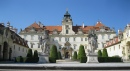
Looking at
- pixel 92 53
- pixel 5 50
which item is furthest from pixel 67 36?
pixel 92 53

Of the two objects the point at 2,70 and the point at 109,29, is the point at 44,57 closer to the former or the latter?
the point at 2,70

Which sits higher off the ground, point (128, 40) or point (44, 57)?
point (128, 40)

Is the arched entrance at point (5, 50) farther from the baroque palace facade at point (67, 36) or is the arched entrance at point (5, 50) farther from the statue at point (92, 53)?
the baroque palace facade at point (67, 36)

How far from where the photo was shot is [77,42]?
2714 inches

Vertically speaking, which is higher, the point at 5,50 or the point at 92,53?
the point at 5,50

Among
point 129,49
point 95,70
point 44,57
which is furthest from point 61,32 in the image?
point 95,70

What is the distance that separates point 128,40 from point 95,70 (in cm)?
2984

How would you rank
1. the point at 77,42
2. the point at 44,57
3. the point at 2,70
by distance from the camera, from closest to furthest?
the point at 2,70, the point at 44,57, the point at 77,42

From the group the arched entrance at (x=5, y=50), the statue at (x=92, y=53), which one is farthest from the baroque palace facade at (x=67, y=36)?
the statue at (x=92, y=53)

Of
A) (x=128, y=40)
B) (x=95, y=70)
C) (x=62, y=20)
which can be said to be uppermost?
(x=62, y=20)

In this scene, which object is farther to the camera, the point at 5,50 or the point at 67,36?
the point at 67,36

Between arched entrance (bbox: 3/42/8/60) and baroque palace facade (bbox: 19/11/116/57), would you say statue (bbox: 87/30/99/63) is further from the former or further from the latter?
baroque palace facade (bbox: 19/11/116/57)

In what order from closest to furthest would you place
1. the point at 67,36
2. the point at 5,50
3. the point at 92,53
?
the point at 92,53
the point at 5,50
the point at 67,36

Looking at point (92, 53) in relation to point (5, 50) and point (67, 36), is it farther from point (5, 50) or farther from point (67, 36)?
point (67, 36)
